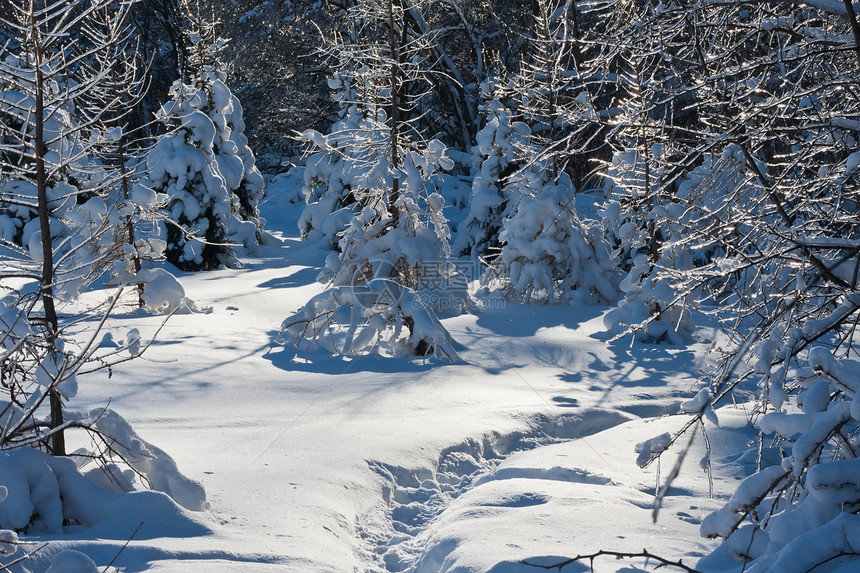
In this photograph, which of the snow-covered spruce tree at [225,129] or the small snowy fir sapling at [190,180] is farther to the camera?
the snow-covered spruce tree at [225,129]

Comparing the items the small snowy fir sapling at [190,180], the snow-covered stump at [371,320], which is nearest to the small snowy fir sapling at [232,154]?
the small snowy fir sapling at [190,180]

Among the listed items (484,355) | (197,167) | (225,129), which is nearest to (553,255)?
(484,355)

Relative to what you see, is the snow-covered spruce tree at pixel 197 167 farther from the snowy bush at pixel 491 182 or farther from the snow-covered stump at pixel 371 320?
the snow-covered stump at pixel 371 320

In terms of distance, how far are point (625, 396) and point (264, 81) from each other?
2315 cm

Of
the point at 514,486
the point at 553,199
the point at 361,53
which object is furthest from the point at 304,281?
the point at 514,486

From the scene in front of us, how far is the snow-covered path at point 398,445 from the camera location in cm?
328

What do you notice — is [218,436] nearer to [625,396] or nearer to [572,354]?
[625,396]

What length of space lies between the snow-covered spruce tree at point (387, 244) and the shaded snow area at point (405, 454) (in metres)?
0.40

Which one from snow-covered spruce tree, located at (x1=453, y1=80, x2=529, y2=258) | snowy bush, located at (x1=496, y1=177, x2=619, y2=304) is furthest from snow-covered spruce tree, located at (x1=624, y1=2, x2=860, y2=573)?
snow-covered spruce tree, located at (x1=453, y1=80, x2=529, y2=258)

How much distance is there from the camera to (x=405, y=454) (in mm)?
4648

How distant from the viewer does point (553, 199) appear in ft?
34.5

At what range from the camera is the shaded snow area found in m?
3.15

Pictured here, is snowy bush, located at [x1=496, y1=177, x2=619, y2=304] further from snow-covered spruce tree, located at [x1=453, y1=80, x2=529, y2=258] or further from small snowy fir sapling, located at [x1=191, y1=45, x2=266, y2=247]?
small snowy fir sapling, located at [x1=191, y1=45, x2=266, y2=247]

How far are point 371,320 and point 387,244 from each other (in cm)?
89
